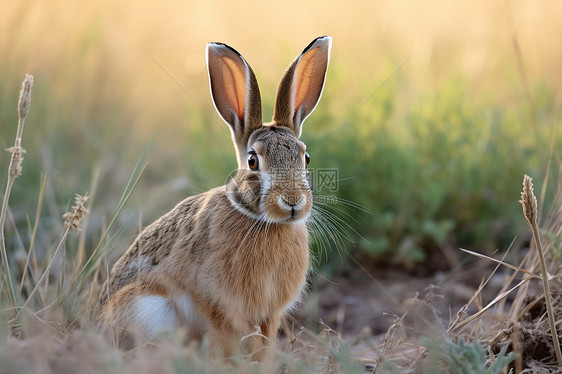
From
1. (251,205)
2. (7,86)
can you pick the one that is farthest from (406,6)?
(251,205)

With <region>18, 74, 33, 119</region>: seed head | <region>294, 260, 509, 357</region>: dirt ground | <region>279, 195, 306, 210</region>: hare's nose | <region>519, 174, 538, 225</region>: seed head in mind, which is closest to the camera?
<region>519, 174, 538, 225</region>: seed head

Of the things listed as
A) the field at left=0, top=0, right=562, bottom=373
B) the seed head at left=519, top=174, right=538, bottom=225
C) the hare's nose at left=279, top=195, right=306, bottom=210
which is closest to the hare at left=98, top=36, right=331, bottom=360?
the hare's nose at left=279, top=195, right=306, bottom=210

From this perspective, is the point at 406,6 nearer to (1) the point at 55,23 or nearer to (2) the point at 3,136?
(1) the point at 55,23

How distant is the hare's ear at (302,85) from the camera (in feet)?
12.7

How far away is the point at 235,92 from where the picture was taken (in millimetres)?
3900

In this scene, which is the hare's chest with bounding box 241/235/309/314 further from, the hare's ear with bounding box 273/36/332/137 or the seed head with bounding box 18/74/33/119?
the seed head with bounding box 18/74/33/119

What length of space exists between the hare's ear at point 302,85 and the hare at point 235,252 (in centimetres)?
1

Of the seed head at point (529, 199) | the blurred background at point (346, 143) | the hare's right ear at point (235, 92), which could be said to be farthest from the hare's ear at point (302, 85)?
the seed head at point (529, 199)

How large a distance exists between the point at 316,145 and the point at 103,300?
91.5 inches

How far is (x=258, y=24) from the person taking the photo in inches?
373

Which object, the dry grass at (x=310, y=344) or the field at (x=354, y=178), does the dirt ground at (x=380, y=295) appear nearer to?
the field at (x=354, y=178)

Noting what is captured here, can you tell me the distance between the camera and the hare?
3492mm

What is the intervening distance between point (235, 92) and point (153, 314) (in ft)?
4.25

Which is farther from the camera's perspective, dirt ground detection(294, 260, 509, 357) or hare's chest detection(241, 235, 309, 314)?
dirt ground detection(294, 260, 509, 357)
